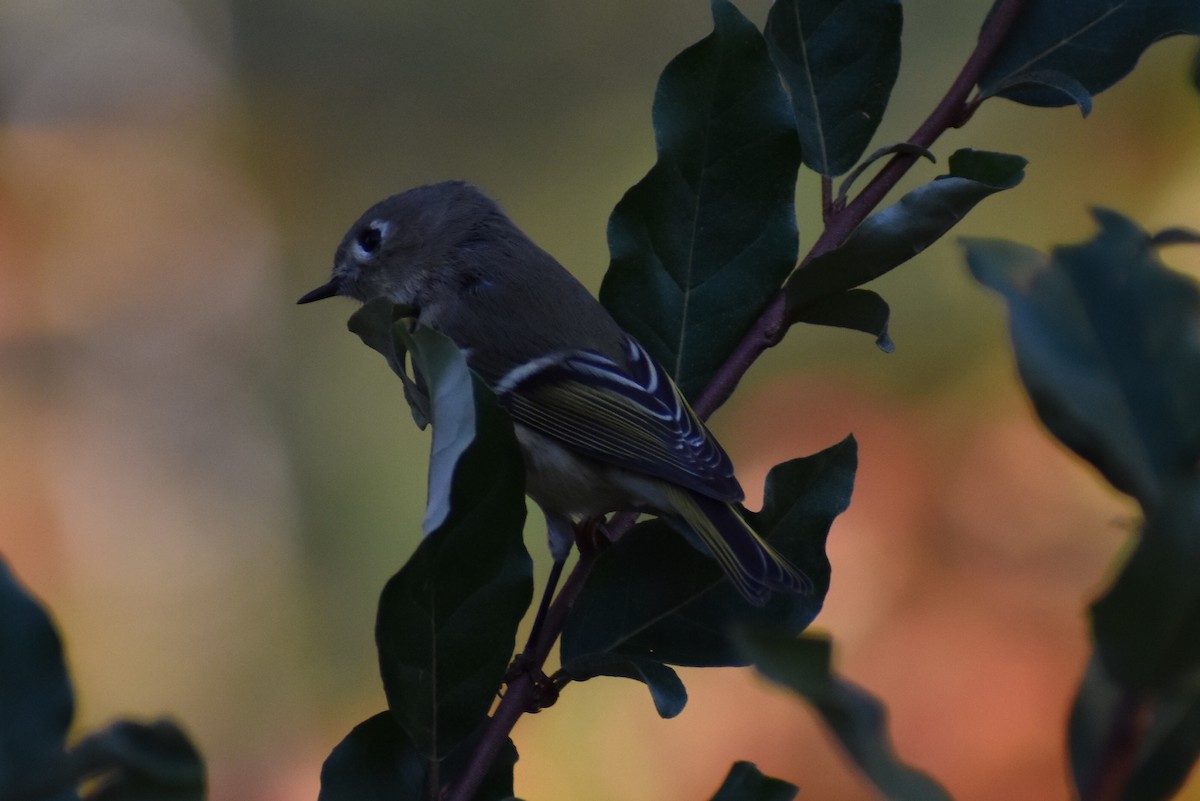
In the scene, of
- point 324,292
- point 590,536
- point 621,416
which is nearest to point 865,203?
point 590,536

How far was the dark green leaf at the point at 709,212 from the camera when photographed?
81 cm

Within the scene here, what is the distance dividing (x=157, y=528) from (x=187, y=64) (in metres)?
1.44

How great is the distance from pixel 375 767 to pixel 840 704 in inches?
13.4

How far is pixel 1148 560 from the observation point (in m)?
0.34

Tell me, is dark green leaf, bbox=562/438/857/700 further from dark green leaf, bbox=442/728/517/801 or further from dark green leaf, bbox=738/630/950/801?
dark green leaf, bbox=738/630/950/801

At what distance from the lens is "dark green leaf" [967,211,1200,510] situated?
391 millimetres

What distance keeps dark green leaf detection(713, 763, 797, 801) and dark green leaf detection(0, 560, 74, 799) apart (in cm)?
26

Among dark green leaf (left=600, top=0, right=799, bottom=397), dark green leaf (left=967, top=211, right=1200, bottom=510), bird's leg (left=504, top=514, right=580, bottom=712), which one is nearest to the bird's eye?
bird's leg (left=504, top=514, right=580, bottom=712)

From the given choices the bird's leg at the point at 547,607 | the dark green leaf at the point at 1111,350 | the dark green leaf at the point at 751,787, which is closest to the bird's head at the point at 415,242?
the bird's leg at the point at 547,607

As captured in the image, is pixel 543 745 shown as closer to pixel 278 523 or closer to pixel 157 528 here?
pixel 278 523

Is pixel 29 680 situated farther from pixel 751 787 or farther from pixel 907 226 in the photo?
pixel 907 226

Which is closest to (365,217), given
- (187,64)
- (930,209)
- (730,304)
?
(730,304)

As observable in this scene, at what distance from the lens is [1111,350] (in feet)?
1.32

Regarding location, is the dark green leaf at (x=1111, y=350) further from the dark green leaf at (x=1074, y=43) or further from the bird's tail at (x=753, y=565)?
the dark green leaf at (x=1074, y=43)
